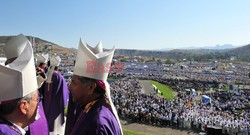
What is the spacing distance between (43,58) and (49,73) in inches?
33.0

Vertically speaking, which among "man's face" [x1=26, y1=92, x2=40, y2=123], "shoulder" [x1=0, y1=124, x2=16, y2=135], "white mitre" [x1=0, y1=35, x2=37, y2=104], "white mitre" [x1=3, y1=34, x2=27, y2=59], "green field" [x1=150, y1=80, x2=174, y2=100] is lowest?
→ "green field" [x1=150, y1=80, x2=174, y2=100]

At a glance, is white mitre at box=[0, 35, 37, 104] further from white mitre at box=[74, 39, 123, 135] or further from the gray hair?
white mitre at box=[74, 39, 123, 135]

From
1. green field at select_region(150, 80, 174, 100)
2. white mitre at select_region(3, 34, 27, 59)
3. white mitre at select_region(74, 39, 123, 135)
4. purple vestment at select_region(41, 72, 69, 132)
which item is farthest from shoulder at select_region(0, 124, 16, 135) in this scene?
green field at select_region(150, 80, 174, 100)

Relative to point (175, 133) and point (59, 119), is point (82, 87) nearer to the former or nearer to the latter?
point (59, 119)

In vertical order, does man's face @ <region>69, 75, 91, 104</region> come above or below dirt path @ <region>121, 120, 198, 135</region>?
above

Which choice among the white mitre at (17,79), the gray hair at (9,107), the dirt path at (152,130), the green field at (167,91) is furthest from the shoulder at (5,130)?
the green field at (167,91)

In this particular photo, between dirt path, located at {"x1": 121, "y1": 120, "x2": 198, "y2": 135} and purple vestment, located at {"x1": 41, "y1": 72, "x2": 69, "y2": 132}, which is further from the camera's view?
dirt path, located at {"x1": 121, "y1": 120, "x2": 198, "y2": 135}

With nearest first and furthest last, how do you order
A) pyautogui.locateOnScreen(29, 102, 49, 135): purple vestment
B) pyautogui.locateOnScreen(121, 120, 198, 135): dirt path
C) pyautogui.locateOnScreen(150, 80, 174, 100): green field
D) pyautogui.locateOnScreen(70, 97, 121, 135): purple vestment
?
pyautogui.locateOnScreen(70, 97, 121, 135): purple vestment → pyautogui.locateOnScreen(29, 102, 49, 135): purple vestment → pyautogui.locateOnScreen(121, 120, 198, 135): dirt path → pyautogui.locateOnScreen(150, 80, 174, 100): green field

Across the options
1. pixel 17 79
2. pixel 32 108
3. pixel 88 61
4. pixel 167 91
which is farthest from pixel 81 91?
pixel 167 91

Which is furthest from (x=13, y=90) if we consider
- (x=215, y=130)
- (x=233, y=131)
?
(x=233, y=131)

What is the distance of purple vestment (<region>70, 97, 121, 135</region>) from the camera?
282 centimetres

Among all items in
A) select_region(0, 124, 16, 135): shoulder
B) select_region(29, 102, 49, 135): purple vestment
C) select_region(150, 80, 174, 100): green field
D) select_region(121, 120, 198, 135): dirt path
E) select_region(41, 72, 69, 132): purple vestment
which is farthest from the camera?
select_region(150, 80, 174, 100): green field

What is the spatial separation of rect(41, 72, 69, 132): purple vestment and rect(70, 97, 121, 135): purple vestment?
300 centimetres

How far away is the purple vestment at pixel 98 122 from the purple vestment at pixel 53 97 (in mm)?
3001
